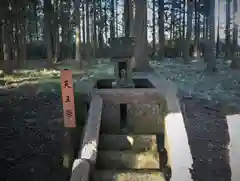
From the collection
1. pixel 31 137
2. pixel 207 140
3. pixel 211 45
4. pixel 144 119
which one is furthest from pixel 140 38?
pixel 31 137

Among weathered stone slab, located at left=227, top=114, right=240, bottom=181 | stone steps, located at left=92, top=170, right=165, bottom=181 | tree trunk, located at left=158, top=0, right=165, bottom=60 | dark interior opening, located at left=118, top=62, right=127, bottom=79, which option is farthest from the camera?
tree trunk, located at left=158, top=0, right=165, bottom=60

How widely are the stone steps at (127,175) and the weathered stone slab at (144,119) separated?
1351 millimetres

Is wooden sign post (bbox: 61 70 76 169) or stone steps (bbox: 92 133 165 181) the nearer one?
wooden sign post (bbox: 61 70 76 169)

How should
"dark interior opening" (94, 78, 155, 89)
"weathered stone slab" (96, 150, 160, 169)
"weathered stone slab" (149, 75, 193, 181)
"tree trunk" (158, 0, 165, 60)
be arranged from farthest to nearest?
"tree trunk" (158, 0, 165, 60) < "dark interior opening" (94, 78, 155, 89) < "weathered stone slab" (96, 150, 160, 169) < "weathered stone slab" (149, 75, 193, 181)

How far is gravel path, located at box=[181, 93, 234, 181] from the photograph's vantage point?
5.25 m

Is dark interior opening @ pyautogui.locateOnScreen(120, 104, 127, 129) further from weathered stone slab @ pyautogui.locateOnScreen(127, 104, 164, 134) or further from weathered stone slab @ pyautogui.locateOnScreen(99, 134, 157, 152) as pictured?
weathered stone slab @ pyautogui.locateOnScreen(99, 134, 157, 152)

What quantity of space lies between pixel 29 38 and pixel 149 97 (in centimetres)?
2046

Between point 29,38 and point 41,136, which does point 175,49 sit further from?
point 41,136

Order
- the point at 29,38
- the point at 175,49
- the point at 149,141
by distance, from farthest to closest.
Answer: the point at 175,49
the point at 29,38
the point at 149,141

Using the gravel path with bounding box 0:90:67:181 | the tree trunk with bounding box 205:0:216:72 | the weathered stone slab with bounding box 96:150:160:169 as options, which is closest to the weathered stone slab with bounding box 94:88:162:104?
the weathered stone slab with bounding box 96:150:160:169

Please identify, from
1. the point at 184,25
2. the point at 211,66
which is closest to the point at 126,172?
the point at 211,66

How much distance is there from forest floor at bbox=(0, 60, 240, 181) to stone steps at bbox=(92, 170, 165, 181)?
2.25 feet

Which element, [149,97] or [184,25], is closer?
[149,97]

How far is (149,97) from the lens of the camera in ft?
20.1
